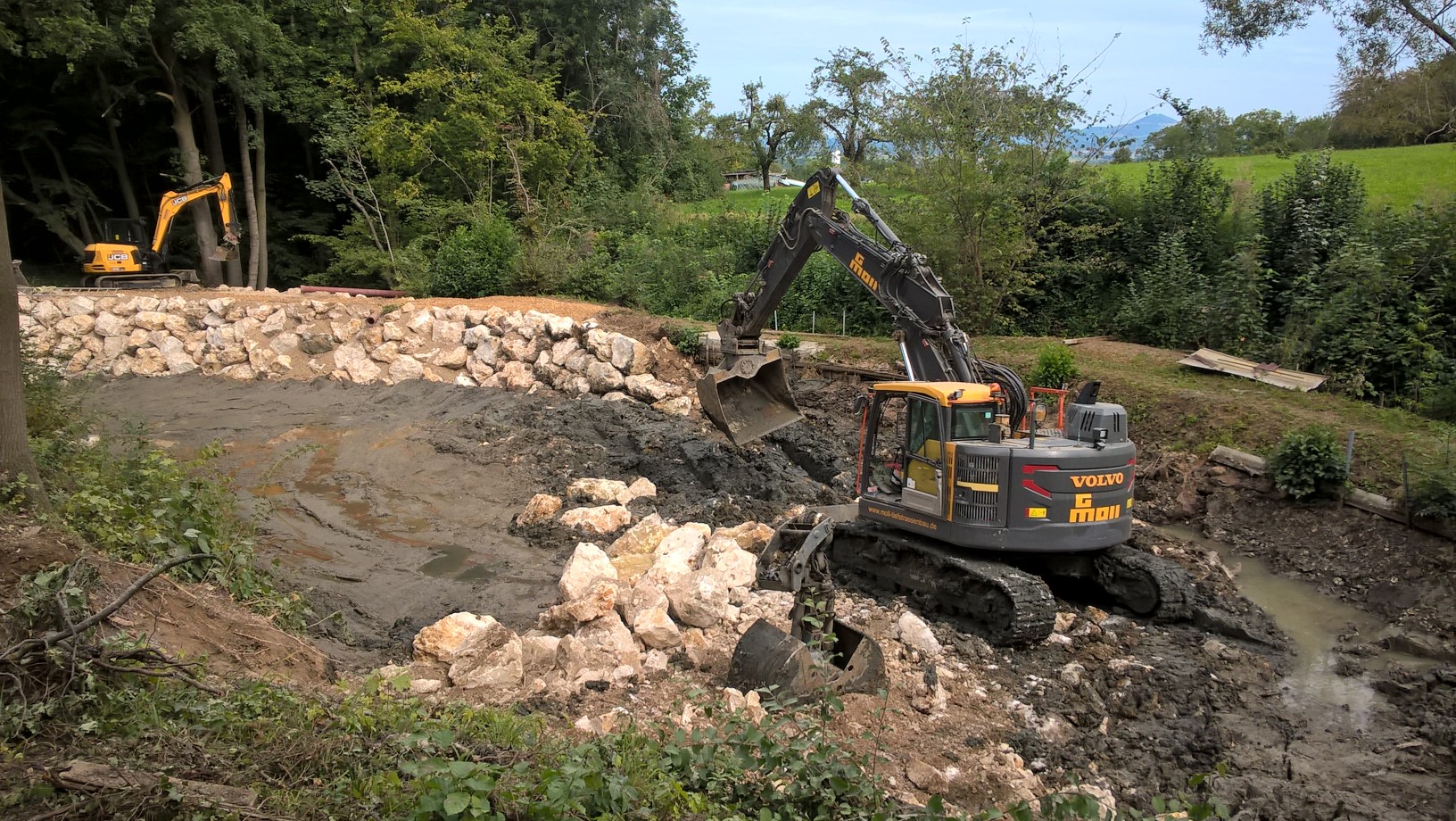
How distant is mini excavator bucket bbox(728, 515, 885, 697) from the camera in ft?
18.0

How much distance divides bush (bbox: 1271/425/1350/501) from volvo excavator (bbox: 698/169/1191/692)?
3.34 meters

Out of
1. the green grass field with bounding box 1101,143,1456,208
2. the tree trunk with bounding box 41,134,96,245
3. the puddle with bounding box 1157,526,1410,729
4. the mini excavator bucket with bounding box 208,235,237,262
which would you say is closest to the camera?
the puddle with bounding box 1157,526,1410,729

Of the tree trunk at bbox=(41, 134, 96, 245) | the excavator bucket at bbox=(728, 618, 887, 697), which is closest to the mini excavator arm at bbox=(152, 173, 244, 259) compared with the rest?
the tree trunk at bbox=(41, 134, 96, 245)

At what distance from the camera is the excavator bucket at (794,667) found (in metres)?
5.49

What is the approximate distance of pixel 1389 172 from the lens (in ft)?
59.5

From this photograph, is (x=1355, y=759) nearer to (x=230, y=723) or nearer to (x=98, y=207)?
(x=230, y=723)

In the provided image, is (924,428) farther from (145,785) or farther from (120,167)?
(120,167)

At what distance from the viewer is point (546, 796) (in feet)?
10.0

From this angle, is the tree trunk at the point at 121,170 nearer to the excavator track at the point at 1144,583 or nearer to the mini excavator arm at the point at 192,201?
the mini excavator arm at the point at 192,201

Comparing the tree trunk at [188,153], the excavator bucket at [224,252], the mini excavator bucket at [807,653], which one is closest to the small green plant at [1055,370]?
the mini excavator bucket at [807,653]

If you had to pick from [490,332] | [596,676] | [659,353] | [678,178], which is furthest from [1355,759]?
[678,178]

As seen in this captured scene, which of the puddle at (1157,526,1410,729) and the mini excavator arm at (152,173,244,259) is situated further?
the mini excavator arm at (152,173,244,259)

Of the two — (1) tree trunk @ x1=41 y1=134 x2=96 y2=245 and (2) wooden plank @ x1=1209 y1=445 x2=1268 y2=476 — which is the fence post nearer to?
(2) wooden plank @ x1=1209 y1=445 x2=1268 y2=476

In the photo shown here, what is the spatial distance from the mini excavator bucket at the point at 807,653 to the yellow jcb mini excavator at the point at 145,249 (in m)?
18.9
